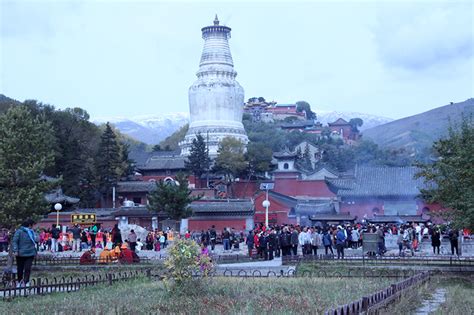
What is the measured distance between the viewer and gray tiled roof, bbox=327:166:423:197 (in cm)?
5991

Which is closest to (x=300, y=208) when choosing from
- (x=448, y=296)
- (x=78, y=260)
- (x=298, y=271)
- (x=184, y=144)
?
(x=184, y=144)

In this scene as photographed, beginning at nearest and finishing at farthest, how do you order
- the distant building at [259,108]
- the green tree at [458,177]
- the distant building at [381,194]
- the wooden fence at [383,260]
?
the green tree at [458,177], the wooden fence at [383,260], the distant building at [381,194], the distant building at [259,108]

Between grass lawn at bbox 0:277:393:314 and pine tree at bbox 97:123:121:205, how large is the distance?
44.1m

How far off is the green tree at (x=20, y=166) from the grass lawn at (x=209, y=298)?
9.34m

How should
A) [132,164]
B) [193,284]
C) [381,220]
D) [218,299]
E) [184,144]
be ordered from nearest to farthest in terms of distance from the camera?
1. [218,299]
2. [193,284]
3. [381,220]
4. [132,164]
5. [184,144]

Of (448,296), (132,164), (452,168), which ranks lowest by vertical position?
(448,296)

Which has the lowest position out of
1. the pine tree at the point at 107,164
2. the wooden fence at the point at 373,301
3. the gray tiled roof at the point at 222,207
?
the wooden fence at the point at 373,301

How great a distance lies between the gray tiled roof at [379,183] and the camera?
5991 cm

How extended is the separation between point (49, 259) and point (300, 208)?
3479 centimetres

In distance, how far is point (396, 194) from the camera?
59.7m

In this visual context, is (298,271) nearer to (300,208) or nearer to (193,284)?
(193,284)

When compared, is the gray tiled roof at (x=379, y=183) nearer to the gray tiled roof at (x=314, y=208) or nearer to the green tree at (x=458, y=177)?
the gray tiled roof at (x=314, y=208)

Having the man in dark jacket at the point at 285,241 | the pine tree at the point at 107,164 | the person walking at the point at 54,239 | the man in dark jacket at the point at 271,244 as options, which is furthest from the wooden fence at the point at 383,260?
the pine tree at the point at 107,164

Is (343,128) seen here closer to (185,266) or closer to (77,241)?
(77,241)
